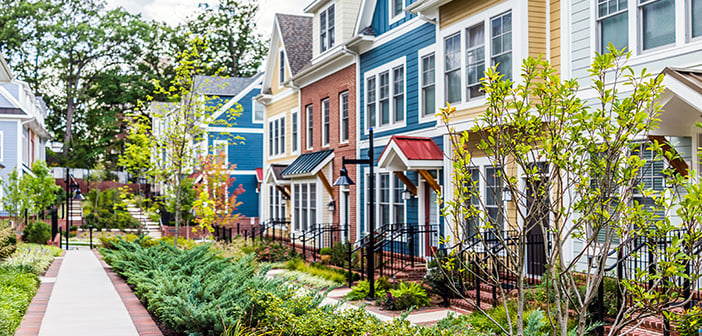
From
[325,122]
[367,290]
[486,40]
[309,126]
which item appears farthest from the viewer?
[309,126]

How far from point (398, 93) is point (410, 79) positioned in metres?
0.80

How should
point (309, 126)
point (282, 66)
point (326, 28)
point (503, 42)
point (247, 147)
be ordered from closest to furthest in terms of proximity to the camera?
1. point (503, 42)
2. point (326, 28)
3. point (309, 126)
4. point (282, 66)
5. point (247, 147)

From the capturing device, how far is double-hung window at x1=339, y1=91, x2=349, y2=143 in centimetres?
2161

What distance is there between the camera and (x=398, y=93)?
18.2 metres

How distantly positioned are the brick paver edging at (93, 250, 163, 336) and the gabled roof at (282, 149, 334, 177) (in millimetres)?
8481

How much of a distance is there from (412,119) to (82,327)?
10302mm

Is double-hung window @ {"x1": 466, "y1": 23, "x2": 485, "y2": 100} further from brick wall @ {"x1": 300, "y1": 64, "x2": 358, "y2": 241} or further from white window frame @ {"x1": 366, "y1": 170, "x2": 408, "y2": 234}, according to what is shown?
brick wall @ {"x1": 300, "y1": 64, "x2": 358, "y2": 241}

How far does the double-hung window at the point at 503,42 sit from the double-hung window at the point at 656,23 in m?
2.84

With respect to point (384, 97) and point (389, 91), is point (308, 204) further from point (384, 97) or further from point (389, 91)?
point (389, 91)

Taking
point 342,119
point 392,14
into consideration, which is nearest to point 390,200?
point 342,119

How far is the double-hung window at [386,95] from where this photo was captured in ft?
59.6

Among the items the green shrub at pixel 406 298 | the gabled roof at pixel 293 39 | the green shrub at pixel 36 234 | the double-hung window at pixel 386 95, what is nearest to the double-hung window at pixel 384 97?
the double-hung window at pixel 386 95

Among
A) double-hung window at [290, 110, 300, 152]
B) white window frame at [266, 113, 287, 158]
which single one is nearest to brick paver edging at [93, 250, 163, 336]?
double-hung window at [290, 110, 300, 152]

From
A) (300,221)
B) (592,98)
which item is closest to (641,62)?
(592,98)
